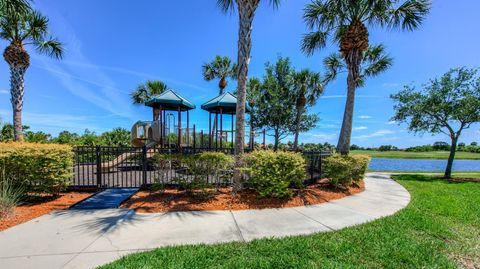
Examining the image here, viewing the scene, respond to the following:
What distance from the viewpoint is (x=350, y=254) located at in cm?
340

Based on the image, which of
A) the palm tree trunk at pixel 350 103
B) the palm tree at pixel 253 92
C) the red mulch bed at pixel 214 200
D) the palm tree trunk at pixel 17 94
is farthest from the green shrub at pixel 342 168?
the palm tree trunk at pixel 17 94

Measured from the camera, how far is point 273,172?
20.6 feet

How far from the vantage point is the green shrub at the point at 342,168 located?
786 centimetres

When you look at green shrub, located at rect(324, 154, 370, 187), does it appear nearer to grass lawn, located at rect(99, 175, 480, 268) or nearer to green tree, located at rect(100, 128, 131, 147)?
grass lawn, located at rect(99, 175, 480, 268)

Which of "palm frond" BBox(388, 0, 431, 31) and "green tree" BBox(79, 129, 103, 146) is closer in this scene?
"palm frond" BBox(388, 0, 431, 31)

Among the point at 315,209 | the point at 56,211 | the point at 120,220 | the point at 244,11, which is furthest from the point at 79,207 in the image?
the point at 244,11

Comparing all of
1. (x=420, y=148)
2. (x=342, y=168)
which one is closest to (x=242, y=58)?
(x=342, y=168)

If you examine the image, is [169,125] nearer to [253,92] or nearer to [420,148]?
[253,92]

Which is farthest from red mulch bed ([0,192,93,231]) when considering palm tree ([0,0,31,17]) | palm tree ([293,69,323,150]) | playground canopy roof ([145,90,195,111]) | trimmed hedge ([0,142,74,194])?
palm tree ([293,69,323,150])

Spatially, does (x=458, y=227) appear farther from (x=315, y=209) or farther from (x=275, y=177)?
(x=275, y=177)

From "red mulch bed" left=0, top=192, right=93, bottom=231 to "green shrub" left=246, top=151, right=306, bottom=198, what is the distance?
4.99 meters

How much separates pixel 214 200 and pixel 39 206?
4.48 meters

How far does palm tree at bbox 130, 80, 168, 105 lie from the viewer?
2631 centimetres

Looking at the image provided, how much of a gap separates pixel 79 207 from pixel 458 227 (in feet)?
28.2
